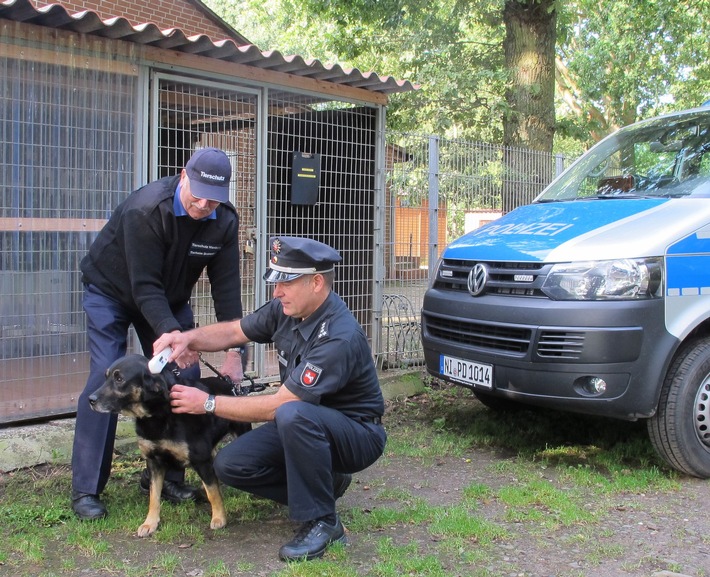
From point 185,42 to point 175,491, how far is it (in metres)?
3.17

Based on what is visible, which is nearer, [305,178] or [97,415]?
[97,415]

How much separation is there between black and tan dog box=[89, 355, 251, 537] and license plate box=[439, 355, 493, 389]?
181 centimetres

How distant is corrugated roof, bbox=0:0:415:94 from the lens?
4.69 meters

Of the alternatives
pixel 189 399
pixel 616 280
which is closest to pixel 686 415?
pixel 616 280

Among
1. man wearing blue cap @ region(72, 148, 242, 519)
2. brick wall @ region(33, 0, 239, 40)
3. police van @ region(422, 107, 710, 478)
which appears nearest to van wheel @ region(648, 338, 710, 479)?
police van @ region(422, 107, 710, 478)

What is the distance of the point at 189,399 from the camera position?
3.47 m

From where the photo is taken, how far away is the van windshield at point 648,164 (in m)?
5.35

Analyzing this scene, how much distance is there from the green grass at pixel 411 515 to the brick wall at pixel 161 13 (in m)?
8.43

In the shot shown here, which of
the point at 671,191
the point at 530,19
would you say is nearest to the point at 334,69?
the point at 671,191

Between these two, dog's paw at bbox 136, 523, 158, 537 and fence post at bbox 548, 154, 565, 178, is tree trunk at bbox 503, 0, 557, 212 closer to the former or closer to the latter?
fence post at bbox 548, 154, 565, 178

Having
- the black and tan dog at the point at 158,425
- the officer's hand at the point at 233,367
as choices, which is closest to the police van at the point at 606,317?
the officer's hand at the point at 233,367

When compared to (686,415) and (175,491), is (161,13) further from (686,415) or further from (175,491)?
(686,415)

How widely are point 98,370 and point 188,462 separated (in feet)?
2.36

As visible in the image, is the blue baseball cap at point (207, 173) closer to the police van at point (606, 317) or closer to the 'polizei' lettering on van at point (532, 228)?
the police van at point (606, 317)
